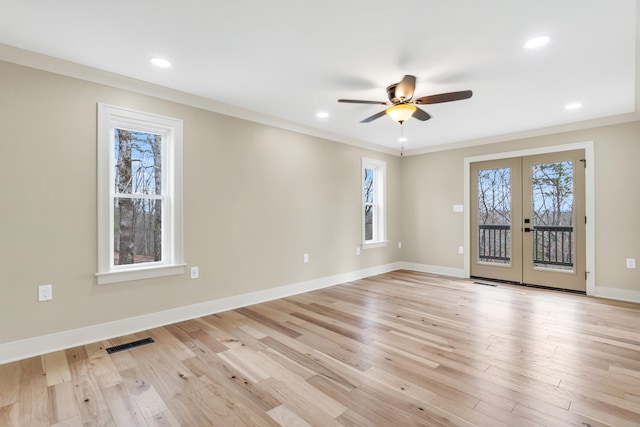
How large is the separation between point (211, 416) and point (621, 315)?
443cm

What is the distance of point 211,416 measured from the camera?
1.83 metres

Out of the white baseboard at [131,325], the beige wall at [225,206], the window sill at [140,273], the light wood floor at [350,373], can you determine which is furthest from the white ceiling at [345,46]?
the light wood floor at [350,373]

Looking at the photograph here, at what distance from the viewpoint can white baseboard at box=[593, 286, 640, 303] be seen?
13.7ft

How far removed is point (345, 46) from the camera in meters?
2.51

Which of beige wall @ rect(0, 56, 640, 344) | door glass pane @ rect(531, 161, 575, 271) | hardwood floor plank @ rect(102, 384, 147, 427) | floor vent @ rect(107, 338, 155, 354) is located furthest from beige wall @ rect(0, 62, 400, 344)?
door glass pane @ rect(531, 161, 575, 271)

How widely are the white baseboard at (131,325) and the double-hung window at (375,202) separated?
5.71ft

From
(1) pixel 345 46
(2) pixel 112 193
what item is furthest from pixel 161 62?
(1) pixel 345 46

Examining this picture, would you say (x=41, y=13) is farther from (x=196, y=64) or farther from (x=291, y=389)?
(x=291, y=389)

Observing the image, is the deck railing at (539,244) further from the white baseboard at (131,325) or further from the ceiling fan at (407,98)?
the ceiling fan at (407,98)

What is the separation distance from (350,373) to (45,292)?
2.60m

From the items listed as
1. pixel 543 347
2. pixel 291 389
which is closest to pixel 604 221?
pixel 543 347

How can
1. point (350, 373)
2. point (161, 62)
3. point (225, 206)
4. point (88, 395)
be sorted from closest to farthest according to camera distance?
point (88, 395)
point (350, 373)
point (161, 62)
point (225, 206)

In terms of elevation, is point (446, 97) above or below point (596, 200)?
above

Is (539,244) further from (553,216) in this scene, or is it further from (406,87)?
(406,87)
